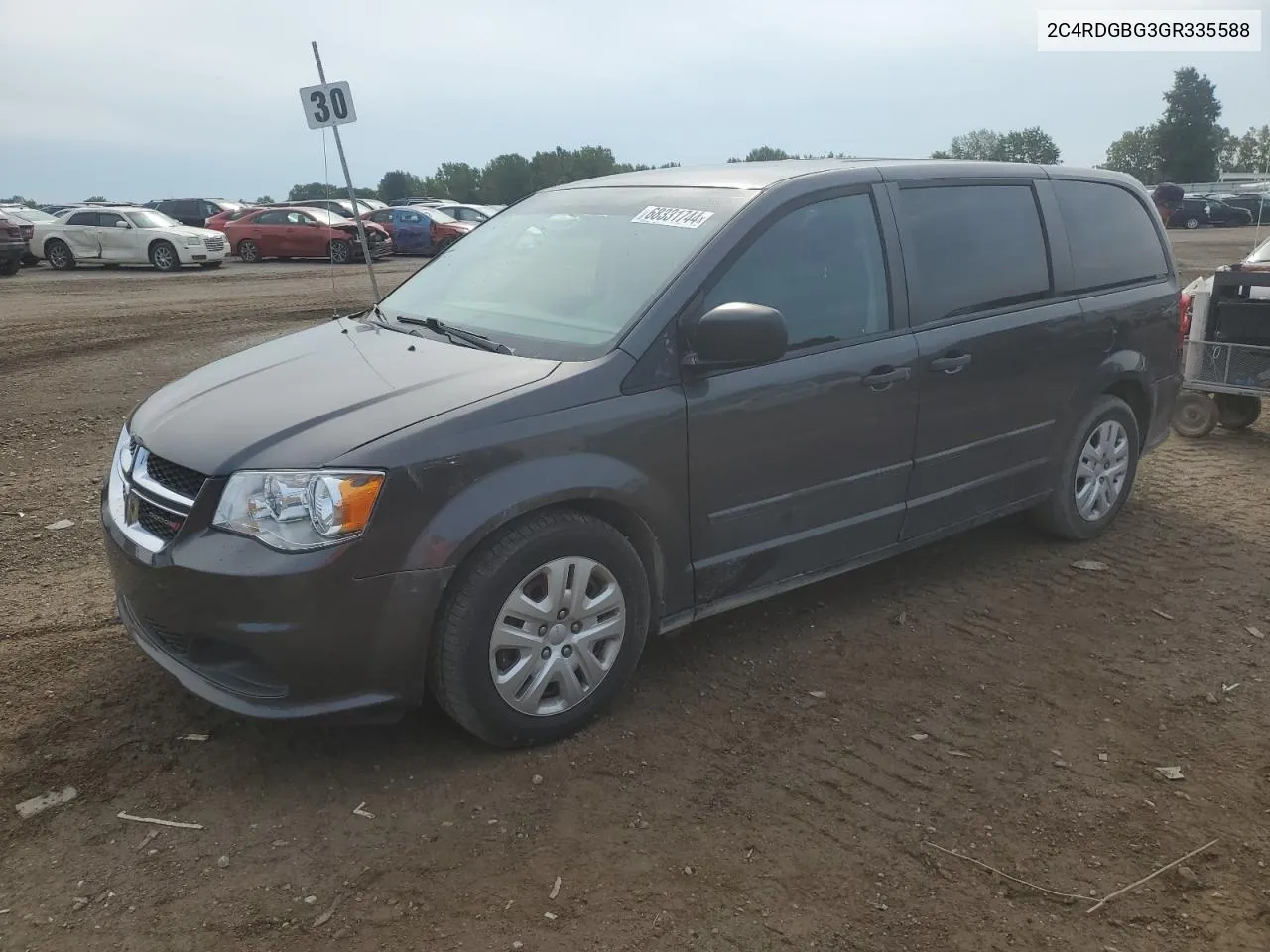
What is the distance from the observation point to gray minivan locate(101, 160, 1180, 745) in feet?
10.1

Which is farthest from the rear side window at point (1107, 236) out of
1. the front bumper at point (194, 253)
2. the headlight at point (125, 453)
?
the front bumper at point (194, 253)

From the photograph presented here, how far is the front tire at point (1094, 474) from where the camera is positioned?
525cm

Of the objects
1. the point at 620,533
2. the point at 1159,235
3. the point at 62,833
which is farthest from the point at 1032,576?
the point at 62,833

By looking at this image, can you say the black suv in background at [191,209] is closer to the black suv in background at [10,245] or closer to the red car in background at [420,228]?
the red car in background at [420,228]

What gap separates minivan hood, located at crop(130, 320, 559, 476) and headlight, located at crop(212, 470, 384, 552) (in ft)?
0.20

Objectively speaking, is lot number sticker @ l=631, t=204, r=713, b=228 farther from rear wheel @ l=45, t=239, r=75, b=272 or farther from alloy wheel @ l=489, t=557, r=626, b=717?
rear wheel @ l=45, t=239, r=75, b=272

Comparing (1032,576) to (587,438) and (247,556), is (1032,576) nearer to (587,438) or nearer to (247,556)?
(587,438)

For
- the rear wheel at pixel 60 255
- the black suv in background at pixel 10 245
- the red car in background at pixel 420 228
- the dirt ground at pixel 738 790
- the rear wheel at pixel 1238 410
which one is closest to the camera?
the dirt ground at pixel 738 790

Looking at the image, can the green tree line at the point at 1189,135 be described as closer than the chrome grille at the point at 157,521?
No

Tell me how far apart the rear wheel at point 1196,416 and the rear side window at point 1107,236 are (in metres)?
2.54

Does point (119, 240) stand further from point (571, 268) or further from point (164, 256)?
point (571, 268)

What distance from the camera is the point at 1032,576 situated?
507 centimetres

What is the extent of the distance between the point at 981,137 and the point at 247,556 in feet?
278

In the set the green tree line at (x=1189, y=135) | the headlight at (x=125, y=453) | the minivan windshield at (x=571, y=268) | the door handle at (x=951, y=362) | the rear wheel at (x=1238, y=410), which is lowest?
the green tree line at (x=1189, y=135)
